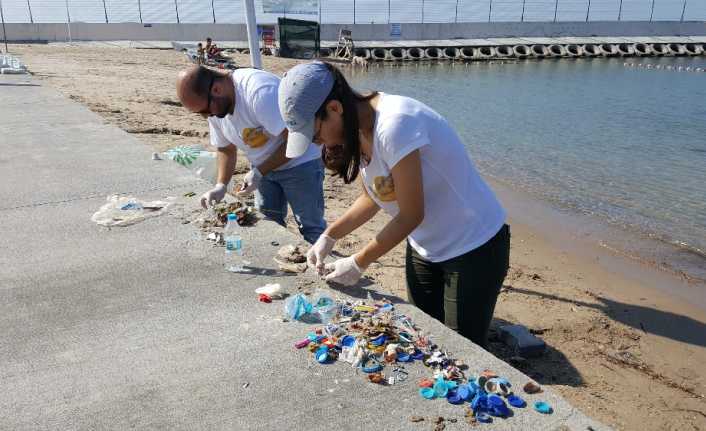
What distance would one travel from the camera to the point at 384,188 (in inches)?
97.3

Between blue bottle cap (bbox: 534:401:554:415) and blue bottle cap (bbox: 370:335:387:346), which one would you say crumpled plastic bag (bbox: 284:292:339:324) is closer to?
blue bottle cap (bbox: 370:335:387:346)

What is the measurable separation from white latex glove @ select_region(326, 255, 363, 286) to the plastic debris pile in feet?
0.34

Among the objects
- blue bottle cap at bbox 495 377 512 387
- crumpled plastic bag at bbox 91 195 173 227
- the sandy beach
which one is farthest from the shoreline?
crumpled plastic bag at bbox 91 195 173 227

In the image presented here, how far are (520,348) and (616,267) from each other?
3.37 metres

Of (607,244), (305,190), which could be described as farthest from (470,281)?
(607,244)

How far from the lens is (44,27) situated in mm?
31609

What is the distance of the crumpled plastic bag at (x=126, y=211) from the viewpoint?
392cm

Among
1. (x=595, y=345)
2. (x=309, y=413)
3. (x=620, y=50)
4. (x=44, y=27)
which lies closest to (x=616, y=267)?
(x=595, y=345)

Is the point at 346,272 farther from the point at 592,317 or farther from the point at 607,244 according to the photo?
the point at 607,244

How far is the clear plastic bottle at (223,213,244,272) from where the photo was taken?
10.5ft

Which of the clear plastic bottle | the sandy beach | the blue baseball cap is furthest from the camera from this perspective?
the sandy beach

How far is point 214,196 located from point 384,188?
1749mm

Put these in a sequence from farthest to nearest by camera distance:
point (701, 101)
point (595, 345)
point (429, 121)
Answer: point (701, 101), point (595, 345), point (429, 121)

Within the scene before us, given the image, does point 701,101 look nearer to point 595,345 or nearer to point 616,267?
point 616,267
